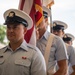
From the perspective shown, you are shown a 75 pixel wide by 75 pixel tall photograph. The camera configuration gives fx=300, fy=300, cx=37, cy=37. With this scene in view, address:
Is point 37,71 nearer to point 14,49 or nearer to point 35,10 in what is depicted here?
point 14,49

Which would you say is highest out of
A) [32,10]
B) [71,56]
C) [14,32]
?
[32,10]

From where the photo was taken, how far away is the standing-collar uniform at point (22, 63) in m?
2.11

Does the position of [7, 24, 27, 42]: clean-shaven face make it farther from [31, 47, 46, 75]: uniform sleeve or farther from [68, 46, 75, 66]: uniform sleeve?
[68, 46, 75, 66]: uniform sleeve

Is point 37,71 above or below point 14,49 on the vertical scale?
below

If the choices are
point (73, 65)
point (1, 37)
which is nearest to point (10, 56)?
point (73, 65)

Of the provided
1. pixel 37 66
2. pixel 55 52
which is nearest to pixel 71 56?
pixel 55 52

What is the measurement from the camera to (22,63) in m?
2.12

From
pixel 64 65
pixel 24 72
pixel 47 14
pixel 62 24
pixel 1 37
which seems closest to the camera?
pixel 24 72

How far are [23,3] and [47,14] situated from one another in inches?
10.4

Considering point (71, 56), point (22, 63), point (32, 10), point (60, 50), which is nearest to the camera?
point (22, 63)

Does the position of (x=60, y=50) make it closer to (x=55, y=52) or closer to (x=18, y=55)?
(x=55, y=52)

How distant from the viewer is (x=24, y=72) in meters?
2.11

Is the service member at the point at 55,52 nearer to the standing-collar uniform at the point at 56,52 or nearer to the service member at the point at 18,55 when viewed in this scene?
the standing-collar uniform at the point at 56,52

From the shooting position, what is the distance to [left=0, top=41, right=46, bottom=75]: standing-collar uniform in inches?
83.0
